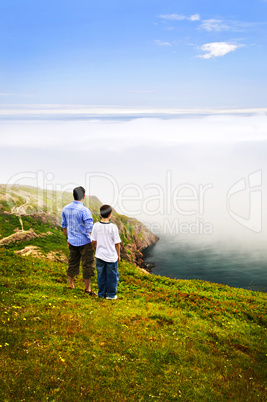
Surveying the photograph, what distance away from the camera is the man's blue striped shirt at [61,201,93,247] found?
12.7 meters

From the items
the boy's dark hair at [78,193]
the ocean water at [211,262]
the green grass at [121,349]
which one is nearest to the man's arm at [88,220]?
the boy's dark hair at [78,193]

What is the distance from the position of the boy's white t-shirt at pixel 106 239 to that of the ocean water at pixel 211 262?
2125 inches

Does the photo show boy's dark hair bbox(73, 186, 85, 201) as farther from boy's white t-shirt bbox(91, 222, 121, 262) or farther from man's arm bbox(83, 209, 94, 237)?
boy's white t-shirt bbox(91, 222, 121, 262)

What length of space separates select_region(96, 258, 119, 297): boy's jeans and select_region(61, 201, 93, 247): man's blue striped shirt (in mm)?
1187

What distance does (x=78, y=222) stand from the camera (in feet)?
42.0

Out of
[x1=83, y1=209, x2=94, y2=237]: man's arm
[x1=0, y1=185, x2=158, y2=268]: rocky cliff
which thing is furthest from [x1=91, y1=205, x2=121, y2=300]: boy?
[x1=0, y1=185, x2=158, y2=268]: rocky cliff

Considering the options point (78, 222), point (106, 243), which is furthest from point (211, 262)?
point (78, 222)

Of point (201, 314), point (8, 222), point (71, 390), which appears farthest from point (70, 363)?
point (8, 222)

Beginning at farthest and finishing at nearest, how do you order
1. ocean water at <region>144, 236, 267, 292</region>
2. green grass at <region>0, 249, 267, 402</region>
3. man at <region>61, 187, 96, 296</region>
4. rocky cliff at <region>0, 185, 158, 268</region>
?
ocean water at <region>144, 236, 267, 292</region> < rocky cliff at <region>0, 185, 158, 268</region> < man at <region>61, 187, 96, 296</region> < green grass at <region>0, 249, 267, 402</region>

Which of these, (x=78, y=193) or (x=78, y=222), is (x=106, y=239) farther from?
(x=78, y=193)

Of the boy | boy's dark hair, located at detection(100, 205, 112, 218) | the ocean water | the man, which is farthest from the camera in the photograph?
the ocean water

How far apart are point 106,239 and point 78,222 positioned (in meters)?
1.46

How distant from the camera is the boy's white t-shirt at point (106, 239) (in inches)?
490

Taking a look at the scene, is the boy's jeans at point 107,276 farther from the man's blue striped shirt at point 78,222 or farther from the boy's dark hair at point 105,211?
the boy's dark hair at point 105,211
